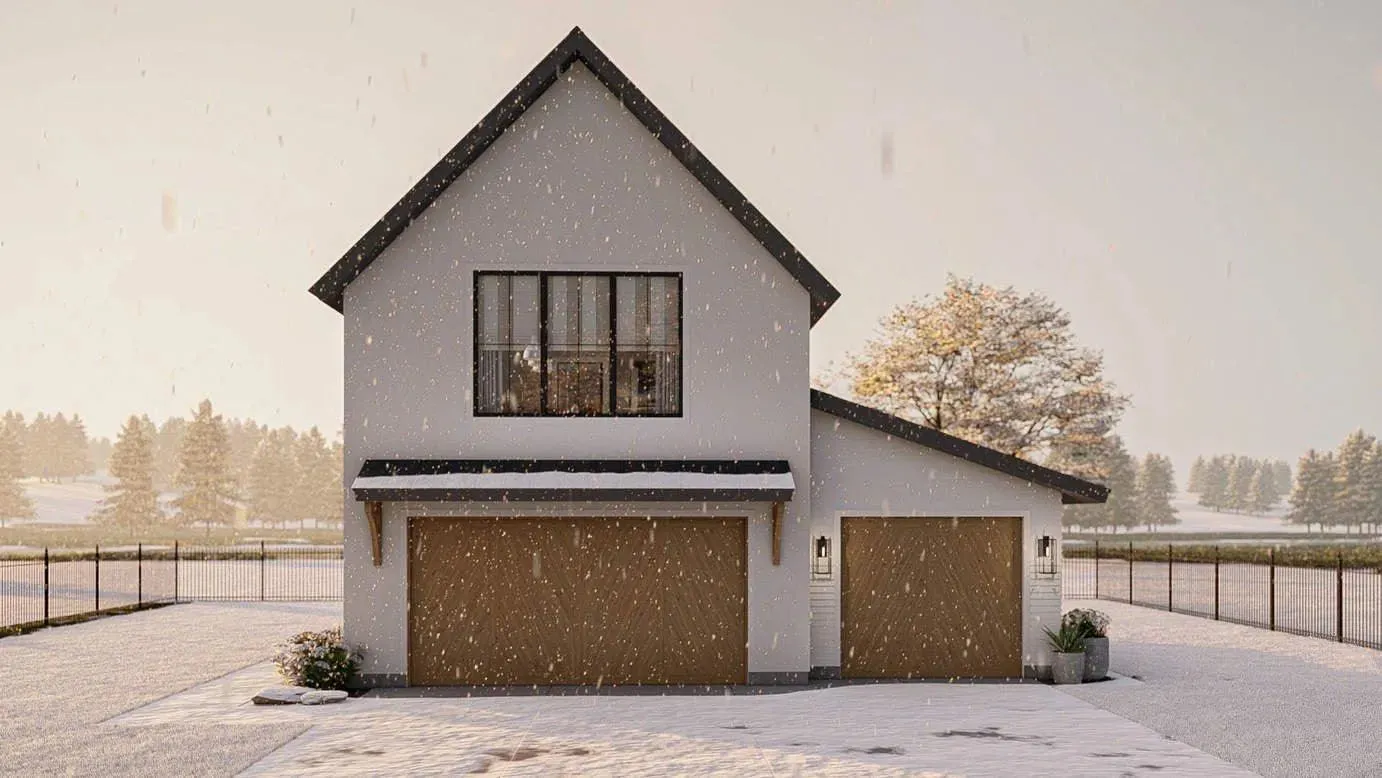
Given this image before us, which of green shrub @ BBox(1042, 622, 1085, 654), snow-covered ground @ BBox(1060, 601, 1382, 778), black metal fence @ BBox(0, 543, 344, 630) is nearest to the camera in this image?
snow-covered ground @ BBox(1060, 601, 1382, 778)

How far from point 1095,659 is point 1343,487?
13188 centimetres

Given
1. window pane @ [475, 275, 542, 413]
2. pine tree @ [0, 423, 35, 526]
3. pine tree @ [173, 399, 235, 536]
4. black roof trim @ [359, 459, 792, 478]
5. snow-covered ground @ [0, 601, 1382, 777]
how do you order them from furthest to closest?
pine tree @ [0, 423, 35, 526]
pine tree @ [173, 399, 235, 536]
window pane @ [475, 275, 542, 413]
black roof trim @ [359, 459, 792, 478]
snow-covered ground @ [0, 601, 1382, 777]

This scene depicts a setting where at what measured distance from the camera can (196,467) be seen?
98500mm

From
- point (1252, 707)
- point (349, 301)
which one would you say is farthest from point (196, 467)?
point (1252, 707)

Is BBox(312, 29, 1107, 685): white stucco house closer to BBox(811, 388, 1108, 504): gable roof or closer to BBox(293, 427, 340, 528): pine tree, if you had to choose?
BBox(811, 388, 1108, 504): gable roof

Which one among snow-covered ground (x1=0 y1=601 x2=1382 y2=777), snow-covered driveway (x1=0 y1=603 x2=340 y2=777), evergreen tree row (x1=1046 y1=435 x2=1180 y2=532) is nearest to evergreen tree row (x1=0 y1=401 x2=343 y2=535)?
evergreen tree row (x1=1046 y1=435 x2=1180 y2=532)

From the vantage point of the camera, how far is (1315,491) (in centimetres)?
13575

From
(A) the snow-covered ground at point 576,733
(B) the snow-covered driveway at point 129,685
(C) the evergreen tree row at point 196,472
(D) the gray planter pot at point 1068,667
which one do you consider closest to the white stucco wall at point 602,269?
(A) the snow-covered ground at point 576,733

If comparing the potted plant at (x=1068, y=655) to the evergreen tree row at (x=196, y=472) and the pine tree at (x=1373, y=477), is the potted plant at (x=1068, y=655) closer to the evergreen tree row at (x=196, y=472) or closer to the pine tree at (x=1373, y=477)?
the evergreen tree row at (x=196, y=472)

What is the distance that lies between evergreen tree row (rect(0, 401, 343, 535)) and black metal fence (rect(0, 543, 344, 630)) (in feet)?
131

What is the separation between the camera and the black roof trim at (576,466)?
639 inches

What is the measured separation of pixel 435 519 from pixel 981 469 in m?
7.57

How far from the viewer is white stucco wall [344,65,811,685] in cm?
1644

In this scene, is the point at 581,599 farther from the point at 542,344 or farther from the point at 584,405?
the point at 542,344
